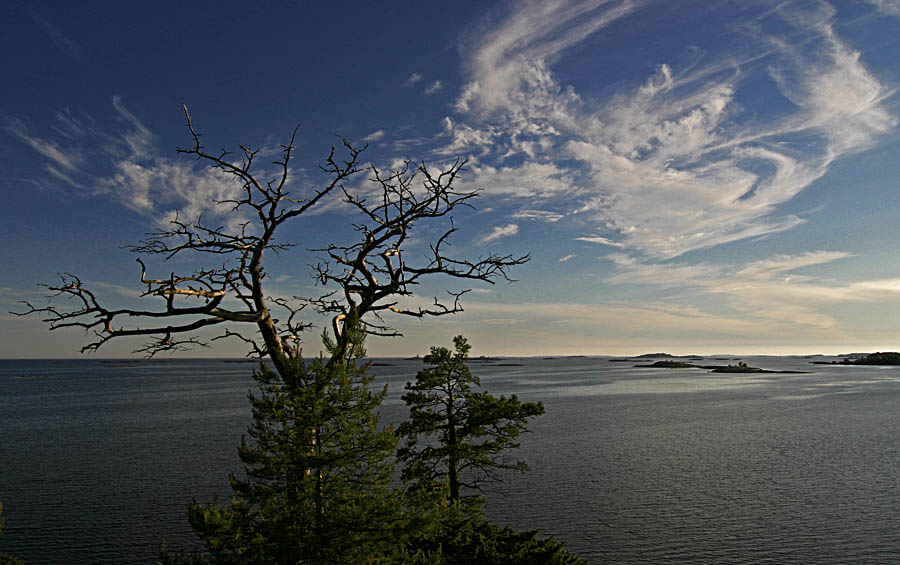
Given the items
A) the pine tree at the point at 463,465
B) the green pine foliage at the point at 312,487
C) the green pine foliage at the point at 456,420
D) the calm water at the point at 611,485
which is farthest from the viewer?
the calm water at the point at 611,485

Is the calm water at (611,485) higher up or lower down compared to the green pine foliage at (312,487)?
lower down

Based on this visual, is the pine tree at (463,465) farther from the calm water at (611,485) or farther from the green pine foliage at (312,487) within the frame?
the calm water at (611,485)

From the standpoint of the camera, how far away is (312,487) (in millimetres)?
13508

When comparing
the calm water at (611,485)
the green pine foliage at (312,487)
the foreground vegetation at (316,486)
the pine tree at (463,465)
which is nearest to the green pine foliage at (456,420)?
the pine tree at (463,465)

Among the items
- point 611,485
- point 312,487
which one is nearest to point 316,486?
point 312,487

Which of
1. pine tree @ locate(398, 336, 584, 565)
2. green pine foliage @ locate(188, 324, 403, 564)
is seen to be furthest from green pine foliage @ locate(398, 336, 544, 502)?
green pine foliage @ locate(188, 324, 403, 564)

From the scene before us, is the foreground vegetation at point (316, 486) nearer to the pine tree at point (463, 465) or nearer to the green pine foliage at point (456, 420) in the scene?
the pine tree at point (463, 465)

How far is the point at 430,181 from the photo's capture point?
1038 cm

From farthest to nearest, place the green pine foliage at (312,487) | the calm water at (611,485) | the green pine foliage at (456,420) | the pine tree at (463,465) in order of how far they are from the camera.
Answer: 1. the calm water at (611,485)
2. the green pine foliage at (456,420)
3. the pine tree at (463,465)
4. the green pine foliage at (312,487)

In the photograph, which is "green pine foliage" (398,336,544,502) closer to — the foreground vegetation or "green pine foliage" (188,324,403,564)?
the foreground vegetation

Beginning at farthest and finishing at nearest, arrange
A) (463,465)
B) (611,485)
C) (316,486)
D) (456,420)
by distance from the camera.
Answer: (611,485), (456,420), (463,465), (316,486)

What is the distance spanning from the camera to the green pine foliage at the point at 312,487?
13188 millimetres

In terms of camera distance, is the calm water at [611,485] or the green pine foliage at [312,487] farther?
the calm water at [611,485]

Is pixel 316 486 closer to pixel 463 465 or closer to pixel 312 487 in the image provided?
pixel 312 487
